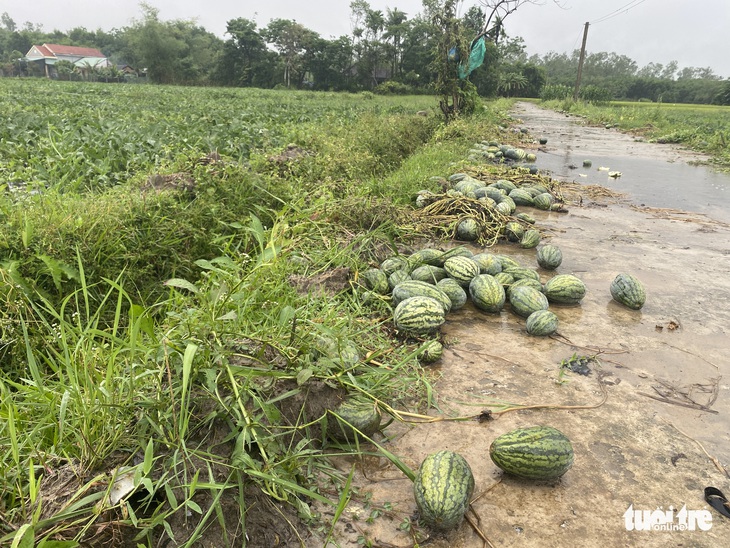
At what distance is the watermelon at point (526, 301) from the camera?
127 inches

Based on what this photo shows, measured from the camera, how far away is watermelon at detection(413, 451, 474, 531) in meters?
1.65

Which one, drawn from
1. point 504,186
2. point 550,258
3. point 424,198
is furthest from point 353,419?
point 504,186

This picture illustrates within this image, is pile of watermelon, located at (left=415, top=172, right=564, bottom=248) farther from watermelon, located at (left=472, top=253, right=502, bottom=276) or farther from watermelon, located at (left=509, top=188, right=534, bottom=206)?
watermelon, located at (left=472, top=253, right=502, bottom=276)

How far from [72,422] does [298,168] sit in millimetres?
4703

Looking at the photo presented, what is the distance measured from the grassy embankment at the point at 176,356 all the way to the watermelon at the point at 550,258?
4.70 ft

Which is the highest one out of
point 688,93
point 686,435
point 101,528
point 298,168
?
point 688,93

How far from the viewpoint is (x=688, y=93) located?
7194 centimetres

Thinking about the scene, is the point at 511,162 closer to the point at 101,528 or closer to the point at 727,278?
the point at 727,278

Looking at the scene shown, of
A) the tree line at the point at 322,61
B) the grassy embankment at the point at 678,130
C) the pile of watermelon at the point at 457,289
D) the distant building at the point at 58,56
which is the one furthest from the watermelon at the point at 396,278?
the distant building at the point at 58,56

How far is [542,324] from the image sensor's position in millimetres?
3012

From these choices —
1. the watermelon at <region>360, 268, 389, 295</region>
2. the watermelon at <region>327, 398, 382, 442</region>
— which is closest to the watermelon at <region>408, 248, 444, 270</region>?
the watermelon at <region>360, 268, 389, 295</region>

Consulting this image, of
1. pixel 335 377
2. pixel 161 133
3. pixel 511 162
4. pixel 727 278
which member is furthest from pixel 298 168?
pixel 511 162

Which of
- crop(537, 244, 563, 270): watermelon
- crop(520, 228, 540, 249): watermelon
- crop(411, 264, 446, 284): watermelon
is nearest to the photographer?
crop(411, 264, 446, 284): watermelon

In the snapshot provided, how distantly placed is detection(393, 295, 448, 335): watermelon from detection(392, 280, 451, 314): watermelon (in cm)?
15
